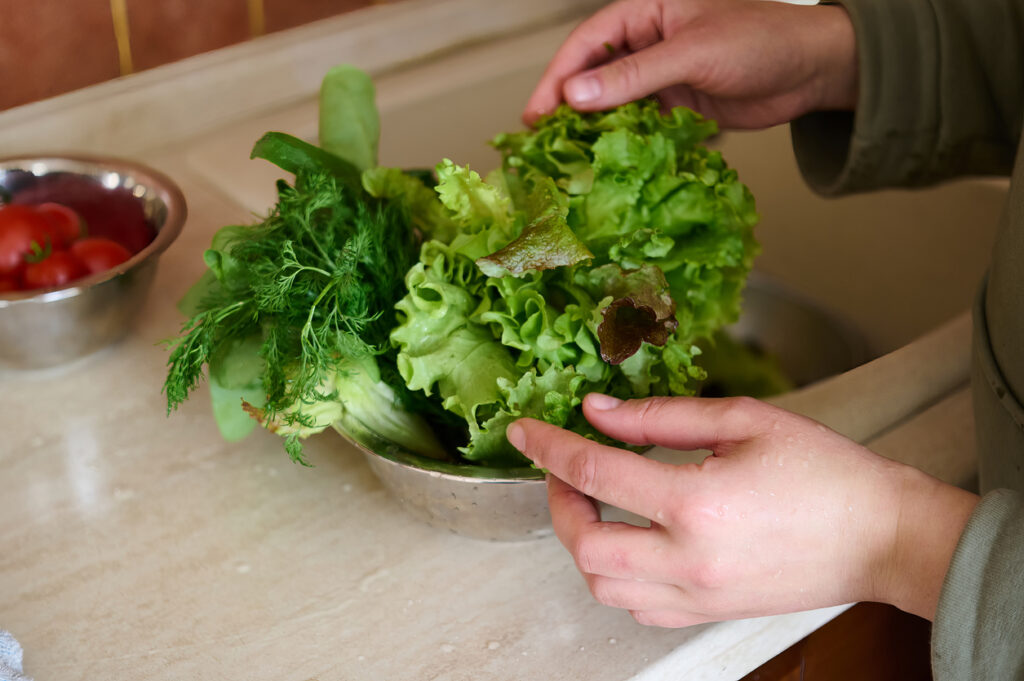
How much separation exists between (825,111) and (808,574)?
51cm

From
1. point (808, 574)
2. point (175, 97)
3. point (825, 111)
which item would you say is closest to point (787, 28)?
point (825, 111)

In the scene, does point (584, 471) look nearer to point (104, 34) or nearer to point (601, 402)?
point (601, 402)

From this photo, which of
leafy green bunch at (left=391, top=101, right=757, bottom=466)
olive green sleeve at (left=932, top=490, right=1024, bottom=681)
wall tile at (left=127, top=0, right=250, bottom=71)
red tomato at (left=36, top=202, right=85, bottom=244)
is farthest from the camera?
wall tile at (left=127, top=0, right=250, bottom=71)

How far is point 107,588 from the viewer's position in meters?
0.65

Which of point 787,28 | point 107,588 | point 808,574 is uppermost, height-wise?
point 787,28

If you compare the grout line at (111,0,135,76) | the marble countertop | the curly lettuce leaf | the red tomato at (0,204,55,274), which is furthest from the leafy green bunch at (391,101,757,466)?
the grout line at (111,0,135,76)

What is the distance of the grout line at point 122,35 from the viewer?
103cm

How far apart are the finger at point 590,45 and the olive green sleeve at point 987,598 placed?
0.49 metres

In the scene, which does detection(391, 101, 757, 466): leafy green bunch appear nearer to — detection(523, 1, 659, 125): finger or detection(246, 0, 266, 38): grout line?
detection(523, 1, 659, 125): finger

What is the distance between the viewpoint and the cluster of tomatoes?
798 millimetres

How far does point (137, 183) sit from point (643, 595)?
600 millimetres

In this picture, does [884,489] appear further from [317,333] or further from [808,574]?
[317,333]

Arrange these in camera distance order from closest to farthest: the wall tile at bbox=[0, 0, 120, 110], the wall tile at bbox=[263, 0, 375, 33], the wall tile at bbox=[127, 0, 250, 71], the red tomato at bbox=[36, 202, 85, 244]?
the red tomato at bbox=[36, 202, 85, 244]
the wall tile at bbox=[0, 0, 120, 110]
the wall tile at bbox=[127, 0, 250, 71]
the wall tile at bbox=[263, 0, 375, 33]

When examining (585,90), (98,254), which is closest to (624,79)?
(585,90)
